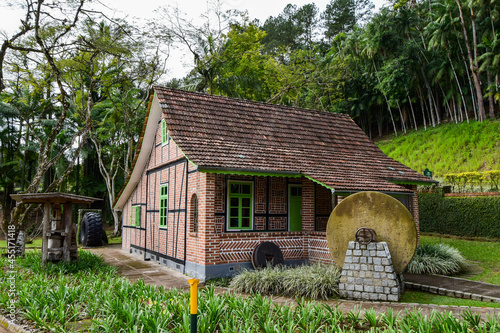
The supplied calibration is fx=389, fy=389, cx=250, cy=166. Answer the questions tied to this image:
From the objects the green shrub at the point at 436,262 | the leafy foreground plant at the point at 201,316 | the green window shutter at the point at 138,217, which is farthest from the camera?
the green window shutter at the point at 138,217

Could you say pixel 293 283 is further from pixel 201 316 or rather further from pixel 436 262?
pixel 436 262

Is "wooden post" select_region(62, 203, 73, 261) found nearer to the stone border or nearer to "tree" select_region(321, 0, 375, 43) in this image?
the stone border

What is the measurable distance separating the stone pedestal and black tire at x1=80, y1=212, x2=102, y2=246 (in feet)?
45.9

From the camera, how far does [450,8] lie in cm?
3138

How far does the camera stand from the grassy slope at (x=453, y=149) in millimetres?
24922

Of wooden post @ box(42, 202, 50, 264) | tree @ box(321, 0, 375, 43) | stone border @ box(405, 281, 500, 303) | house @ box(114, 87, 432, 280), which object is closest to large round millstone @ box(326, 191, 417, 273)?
stone border @ box(405, 281, 500, 303)

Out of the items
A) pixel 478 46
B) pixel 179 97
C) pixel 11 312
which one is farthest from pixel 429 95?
pixel 11 312

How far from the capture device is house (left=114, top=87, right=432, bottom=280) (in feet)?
34.0

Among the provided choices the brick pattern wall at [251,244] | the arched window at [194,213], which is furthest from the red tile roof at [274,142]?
the brick pattern wall at [251,244]

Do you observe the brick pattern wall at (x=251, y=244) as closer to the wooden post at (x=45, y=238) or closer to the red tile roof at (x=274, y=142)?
the red tile roof at (x=274, y=142)

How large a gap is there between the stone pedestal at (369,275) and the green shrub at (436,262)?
2671 millimetres

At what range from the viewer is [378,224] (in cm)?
845

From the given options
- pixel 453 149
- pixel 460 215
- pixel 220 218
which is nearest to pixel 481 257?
pixel 460 215

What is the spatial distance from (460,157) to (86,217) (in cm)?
2346
